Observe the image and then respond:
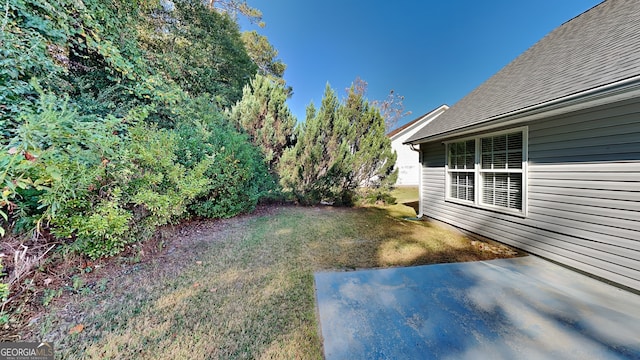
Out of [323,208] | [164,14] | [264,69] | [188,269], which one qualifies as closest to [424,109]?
[264,69]

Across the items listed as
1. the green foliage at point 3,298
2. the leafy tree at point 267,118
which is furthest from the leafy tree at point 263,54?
the green foliage at point 3,298

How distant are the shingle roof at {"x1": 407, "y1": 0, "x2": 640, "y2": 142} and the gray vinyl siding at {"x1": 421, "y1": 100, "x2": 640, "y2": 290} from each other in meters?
0.44

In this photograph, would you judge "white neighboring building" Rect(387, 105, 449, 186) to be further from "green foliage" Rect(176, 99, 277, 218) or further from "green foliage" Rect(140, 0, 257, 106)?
"green foliage" Rect(176, 99, 277, 218)

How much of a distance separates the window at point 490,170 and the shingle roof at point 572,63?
58 centimetres

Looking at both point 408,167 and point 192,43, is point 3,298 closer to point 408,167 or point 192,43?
point 192,43

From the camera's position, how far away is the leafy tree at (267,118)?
7.87 m

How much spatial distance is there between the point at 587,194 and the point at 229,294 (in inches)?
188

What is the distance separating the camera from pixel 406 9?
10062 millimetres

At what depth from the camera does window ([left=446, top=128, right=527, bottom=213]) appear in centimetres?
380

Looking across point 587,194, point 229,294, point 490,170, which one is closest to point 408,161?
point 490,170

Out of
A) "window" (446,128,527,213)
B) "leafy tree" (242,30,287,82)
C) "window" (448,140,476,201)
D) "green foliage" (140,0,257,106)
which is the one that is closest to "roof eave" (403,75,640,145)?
"window" (446,128,527,213)

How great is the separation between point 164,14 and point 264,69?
7984mm

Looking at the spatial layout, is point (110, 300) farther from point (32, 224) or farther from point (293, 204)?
point (293, 204)

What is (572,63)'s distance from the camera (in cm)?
342
